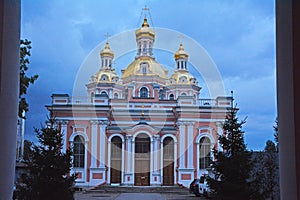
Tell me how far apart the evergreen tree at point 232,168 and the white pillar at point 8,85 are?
5.18m

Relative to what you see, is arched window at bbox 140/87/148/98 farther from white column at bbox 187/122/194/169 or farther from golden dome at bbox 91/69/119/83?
white column at bbox 187/122/194/169

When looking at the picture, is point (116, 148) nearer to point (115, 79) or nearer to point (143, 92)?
point (143, 92)

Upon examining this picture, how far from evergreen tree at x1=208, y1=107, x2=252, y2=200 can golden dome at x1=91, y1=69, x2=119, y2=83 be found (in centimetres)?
2418

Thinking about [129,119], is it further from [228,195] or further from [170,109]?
[228,195]

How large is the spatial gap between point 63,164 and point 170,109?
19476 millimetres

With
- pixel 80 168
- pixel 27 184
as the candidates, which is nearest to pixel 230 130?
pixel 27 184

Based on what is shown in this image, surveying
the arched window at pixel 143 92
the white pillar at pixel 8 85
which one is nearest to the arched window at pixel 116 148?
the arched window at pixel 143 92

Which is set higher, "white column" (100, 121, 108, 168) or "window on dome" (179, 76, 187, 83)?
"window on dome" (179, 76, 187, 83)

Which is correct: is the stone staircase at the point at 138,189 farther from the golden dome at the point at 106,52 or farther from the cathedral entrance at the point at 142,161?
the golden dome at the point at 106,52

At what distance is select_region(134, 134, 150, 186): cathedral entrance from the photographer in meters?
25.3

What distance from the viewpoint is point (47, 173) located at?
8.14 meters

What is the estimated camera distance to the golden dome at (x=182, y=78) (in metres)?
32.8

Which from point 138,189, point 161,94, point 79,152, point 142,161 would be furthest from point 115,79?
point 138,189

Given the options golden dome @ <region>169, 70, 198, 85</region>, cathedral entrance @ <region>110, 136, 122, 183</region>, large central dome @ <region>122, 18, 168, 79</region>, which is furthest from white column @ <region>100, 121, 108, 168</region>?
golden dome @ <region>169, 70, 198, 85</region>
